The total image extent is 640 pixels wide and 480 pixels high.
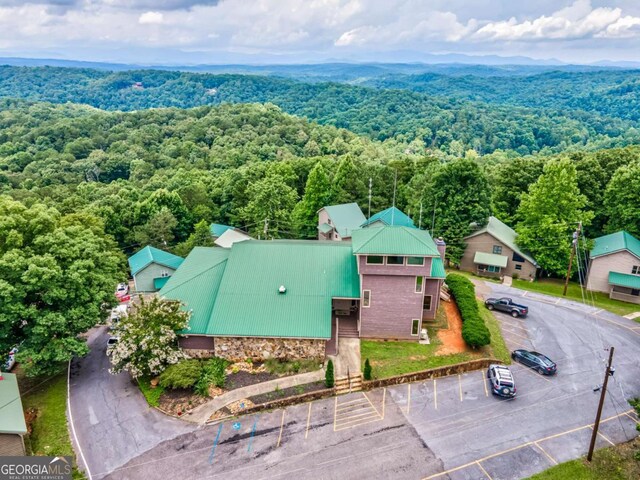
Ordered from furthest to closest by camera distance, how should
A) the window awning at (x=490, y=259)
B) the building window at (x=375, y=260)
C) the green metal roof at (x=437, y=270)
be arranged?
1. the window awning at (x=490, y=259)
2. the green metal roof at (x=437, y=270)
3. the building window at (x=375, y=260)

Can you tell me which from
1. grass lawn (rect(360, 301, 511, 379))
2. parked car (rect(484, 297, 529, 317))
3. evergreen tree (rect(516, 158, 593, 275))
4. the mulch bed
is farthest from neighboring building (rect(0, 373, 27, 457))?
evergreen tree (rect(516, 158, 593, 275))

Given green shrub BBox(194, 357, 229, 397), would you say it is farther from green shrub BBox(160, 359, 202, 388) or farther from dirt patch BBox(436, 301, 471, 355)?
dirt patch BBox(436, 301, 471, 355)

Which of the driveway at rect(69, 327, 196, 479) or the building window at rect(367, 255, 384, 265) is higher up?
the building window at rect(367, 255, 384, 265)

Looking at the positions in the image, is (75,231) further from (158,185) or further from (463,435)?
(158,185)

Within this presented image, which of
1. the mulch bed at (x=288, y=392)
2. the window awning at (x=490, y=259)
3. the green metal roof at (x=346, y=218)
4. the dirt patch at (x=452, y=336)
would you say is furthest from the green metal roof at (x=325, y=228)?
the mulch bed at (x=288, y=392)

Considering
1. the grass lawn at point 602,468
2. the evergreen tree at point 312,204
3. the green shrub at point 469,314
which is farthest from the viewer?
the evergreen tree at point 312,204

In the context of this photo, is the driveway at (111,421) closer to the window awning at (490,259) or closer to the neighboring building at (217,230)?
the neighboring building at (217,230)
